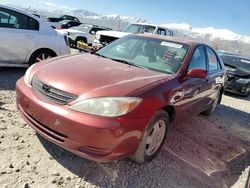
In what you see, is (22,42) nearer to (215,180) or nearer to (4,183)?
(4,183)

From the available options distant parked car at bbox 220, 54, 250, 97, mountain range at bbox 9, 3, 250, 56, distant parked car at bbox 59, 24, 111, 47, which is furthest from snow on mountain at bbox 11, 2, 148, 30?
distant parked car at bbox 220, 54, 250, 97

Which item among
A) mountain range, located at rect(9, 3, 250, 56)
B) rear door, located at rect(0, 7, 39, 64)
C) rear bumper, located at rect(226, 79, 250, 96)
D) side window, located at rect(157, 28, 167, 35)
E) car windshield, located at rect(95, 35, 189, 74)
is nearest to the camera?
car windshield, located at rect(95, 35, 189, 74)

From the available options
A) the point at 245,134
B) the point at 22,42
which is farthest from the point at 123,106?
the point at 22,42

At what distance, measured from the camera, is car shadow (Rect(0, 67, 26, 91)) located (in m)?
5.94

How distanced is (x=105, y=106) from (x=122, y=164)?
3.08 ft

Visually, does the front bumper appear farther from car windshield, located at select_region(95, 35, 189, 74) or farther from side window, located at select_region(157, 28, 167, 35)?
side window, located at select_region(157, 28, 167, 35)

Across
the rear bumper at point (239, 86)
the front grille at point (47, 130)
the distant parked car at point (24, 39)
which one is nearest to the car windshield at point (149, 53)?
the front grille at point (47, 130)

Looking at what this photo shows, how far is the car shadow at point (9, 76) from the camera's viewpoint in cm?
594

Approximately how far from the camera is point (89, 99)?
306 cm

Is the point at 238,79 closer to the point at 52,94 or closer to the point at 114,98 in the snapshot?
the point at 114,98

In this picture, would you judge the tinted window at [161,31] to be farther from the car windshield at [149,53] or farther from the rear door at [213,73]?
the car windshield at [149,53]

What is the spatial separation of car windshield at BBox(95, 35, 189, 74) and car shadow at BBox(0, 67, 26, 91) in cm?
223

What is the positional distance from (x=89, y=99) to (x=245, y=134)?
405 cm

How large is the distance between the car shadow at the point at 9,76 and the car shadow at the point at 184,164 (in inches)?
99.0
